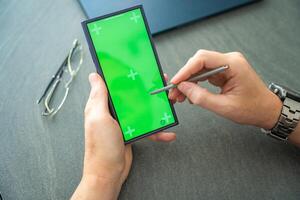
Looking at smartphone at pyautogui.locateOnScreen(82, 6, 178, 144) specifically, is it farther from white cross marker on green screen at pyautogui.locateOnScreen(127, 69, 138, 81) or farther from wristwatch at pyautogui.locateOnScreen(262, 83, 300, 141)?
wristwatch at pyautogui.locateOnScreen(262, 83, 300, 141)

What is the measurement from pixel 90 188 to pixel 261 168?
0.29 metres

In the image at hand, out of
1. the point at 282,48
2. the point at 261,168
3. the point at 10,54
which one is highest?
the point at 10,54

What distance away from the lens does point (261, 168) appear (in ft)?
1.41

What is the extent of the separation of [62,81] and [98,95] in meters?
0.18

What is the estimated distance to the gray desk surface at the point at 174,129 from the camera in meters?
0.42

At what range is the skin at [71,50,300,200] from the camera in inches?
16.0

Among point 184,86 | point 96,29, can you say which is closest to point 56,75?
point 96,29

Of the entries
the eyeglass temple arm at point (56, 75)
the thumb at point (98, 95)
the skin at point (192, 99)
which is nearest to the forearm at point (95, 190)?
the skin at point (192, 99)

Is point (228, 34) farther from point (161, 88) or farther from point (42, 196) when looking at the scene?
point (42, 196)

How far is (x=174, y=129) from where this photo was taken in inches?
19.2

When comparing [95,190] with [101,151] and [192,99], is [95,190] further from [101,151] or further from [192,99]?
[192,99]

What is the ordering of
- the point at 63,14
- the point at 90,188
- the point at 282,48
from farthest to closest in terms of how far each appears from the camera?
the point at 63,14
the point at 282,48
the point at 90,188

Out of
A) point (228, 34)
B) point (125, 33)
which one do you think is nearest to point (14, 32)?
point (125, 33)

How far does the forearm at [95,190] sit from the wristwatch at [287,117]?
29 cm
